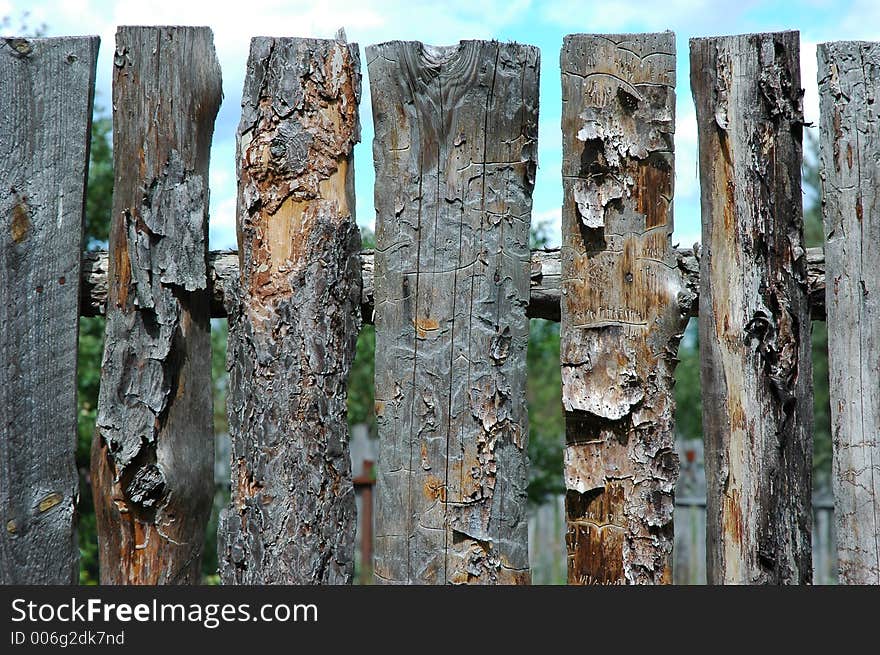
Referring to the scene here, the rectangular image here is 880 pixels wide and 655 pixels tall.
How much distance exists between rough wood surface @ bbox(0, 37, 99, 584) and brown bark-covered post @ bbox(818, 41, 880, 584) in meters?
1.98

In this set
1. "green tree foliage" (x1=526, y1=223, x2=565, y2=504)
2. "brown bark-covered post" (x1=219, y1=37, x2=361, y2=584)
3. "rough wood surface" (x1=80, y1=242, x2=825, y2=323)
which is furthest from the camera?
"green tree foliage" (x1=526, y1=223, x2=565, y2=504)

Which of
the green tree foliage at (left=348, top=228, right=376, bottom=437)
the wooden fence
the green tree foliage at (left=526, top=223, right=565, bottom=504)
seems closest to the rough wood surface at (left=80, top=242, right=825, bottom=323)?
the wooden fence

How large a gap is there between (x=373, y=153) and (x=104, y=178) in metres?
5.16

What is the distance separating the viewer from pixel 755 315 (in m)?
2.30

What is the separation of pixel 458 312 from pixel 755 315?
0.75m

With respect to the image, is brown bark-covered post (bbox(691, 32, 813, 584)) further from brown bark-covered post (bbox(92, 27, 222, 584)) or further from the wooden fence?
brown bark-covered post (bbox(92, 27, 222, 584))

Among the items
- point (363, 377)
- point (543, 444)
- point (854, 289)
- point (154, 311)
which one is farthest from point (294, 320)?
point (543, 444)

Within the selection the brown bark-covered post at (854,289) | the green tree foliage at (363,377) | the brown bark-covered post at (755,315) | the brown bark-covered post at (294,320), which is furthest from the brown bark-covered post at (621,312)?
the green tree foliage at (363,377)

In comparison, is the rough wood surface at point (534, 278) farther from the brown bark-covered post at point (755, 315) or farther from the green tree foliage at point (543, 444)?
the green tree foliage at point (543, 444)

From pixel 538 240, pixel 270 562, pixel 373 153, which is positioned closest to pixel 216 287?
pixel 373 153

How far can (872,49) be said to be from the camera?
2.35 metres

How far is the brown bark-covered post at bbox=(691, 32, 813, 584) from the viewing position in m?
2.30

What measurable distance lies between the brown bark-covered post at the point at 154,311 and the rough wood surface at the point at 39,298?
0.34ft

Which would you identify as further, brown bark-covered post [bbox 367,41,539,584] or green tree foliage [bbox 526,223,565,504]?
green tree foliage [bbox 526,223,565,504]
